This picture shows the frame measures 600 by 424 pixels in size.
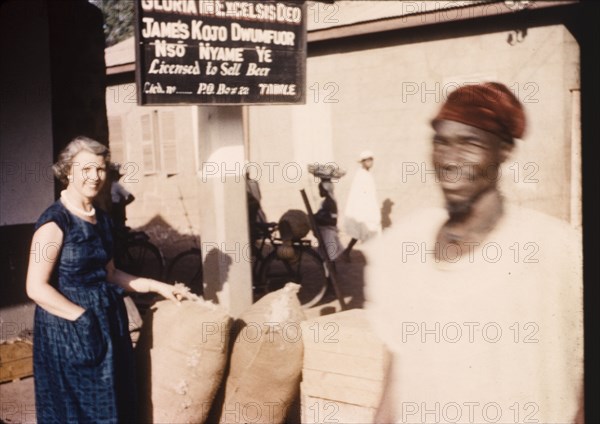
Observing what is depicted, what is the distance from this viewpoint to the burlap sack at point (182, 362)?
3066 mm

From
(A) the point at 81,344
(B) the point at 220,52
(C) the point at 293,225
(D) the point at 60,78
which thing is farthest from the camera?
(C) the point at 293,225

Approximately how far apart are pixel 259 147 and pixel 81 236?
420 inches

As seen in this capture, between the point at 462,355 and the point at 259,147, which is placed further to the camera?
the point at 259,147

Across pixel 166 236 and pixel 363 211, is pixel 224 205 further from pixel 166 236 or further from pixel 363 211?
pixel 166 236

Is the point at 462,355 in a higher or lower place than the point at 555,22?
lower

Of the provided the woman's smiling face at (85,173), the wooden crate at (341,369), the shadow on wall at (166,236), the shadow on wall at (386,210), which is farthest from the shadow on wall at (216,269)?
the shadow on wall at (166,236)

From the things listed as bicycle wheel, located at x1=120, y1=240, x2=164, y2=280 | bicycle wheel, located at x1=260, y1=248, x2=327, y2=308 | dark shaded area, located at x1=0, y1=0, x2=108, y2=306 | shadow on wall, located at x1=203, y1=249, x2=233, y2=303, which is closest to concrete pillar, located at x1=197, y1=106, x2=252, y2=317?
shadow on wall, located at x1=203, y1=249, x2=233, y2=303

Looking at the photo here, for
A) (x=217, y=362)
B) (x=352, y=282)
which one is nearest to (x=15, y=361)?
(x=217, y=362)

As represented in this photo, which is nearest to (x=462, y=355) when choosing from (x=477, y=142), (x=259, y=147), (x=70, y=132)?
(x=477, y=142)

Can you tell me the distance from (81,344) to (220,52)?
213 centimetres

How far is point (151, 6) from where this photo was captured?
365cm

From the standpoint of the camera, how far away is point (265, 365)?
3156 mm

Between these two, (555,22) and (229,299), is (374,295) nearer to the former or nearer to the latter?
(229,299)

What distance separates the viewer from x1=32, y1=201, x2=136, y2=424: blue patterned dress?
2.84 metres
